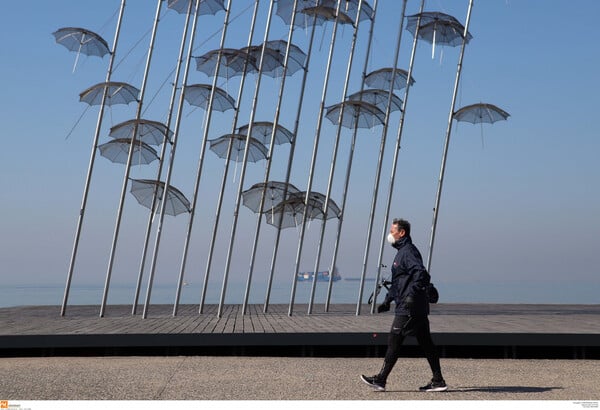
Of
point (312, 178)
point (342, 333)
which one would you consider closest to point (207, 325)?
point (342, 333)

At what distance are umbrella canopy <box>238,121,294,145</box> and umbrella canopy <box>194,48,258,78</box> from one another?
59.5 inches

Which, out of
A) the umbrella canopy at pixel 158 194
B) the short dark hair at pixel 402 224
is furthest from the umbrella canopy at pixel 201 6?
the short dark hair at pixel 402 224

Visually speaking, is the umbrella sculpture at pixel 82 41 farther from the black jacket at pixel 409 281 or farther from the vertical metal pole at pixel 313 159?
the black jacket at pixel 409 281

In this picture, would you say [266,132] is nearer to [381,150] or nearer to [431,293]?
[381,150]

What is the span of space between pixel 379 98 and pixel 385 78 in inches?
24.2

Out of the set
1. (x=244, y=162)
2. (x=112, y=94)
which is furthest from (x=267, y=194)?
(x=112, y=94)

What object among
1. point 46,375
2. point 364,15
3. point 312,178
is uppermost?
point 364,15

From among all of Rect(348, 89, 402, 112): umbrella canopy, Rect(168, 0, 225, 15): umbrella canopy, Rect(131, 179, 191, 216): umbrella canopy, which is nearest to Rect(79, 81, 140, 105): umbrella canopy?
Rect(131, 179, 191, 216): umbrella canopy

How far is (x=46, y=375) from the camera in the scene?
1013 cm

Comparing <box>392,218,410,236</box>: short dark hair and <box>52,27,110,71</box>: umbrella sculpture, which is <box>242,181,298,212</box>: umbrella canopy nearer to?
<box>52,27,110,71</box>: umbrella sculpture

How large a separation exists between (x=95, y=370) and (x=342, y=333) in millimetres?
3856

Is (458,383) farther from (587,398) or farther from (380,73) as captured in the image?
(380,73)

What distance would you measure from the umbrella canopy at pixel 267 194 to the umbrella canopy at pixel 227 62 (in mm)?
3211

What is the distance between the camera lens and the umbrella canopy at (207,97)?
2108 centimetres
